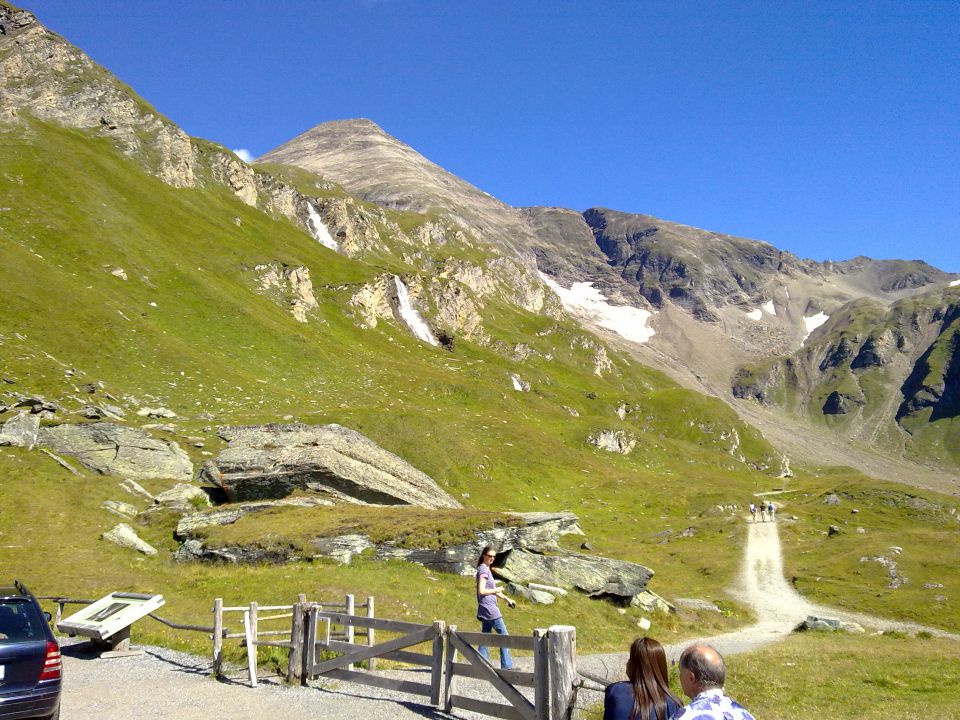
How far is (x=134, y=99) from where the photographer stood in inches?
5699

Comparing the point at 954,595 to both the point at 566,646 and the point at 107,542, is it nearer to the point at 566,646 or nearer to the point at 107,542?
the point at 566,646

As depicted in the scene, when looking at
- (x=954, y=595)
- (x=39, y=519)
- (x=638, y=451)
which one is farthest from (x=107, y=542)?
(x=638, y=451)

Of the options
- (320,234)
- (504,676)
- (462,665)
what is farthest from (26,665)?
(320,234)

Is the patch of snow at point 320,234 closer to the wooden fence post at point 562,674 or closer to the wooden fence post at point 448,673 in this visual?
the wooden fence post at point 448,673

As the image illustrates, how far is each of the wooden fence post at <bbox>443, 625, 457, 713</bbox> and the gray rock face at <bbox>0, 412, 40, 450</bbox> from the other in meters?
36.5

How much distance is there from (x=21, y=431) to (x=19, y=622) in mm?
34003

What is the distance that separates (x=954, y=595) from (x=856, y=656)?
75.9ft

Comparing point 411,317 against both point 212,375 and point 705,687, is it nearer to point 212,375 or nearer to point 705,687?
point 212,375

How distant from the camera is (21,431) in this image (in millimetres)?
39531

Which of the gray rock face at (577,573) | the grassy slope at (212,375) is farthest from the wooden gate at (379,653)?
the gray rock face at (577,573)

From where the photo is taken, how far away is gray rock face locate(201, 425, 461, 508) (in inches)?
1614

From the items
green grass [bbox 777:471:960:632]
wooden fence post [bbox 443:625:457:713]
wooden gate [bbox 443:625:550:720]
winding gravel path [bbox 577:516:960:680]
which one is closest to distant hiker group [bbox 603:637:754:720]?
wooden gate [bbox 443:625:550:720]

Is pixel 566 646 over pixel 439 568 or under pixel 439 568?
over

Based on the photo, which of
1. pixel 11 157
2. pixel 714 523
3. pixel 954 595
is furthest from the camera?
pixel 11 157
